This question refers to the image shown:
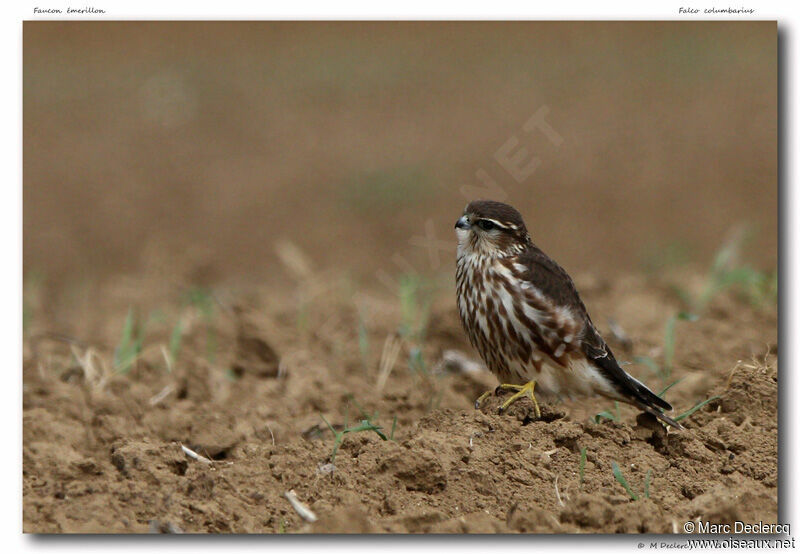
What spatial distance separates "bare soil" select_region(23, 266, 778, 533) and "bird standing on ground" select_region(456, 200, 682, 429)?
22 cm

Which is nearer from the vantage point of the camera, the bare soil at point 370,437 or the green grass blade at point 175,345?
the bare soil at point 370,437

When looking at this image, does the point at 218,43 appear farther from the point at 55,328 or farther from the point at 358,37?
the point at 55,328

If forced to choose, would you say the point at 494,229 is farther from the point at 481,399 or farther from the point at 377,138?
the point at 377,138

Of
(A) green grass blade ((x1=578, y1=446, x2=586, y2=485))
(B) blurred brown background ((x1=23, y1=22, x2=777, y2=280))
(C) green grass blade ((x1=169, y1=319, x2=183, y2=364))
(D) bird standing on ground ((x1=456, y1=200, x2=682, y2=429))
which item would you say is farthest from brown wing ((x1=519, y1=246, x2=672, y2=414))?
(B) blurred brown background ((x1=23, y1=22, x2=777, y2=280))

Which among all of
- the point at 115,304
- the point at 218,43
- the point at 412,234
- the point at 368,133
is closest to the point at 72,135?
the point at 218,43

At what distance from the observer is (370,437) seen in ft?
15.9

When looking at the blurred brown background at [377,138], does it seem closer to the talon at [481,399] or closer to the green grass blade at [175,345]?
the green grass blade at [175,345]

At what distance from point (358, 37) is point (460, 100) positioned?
6.44 feet

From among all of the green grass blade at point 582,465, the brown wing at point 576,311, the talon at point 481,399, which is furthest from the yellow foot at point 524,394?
the green grass blade at point 582,465

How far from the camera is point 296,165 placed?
1467cm

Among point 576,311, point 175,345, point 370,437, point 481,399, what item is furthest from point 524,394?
point 175,345

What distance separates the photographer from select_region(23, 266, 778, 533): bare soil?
4301 mm

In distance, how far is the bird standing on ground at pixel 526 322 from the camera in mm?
5293

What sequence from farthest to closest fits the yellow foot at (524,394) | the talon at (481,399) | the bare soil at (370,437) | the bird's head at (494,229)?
the bird's head at (494,229) < the talon at (481,399) < the yellow foot at (524,394) < the bare soil at (370,437)
